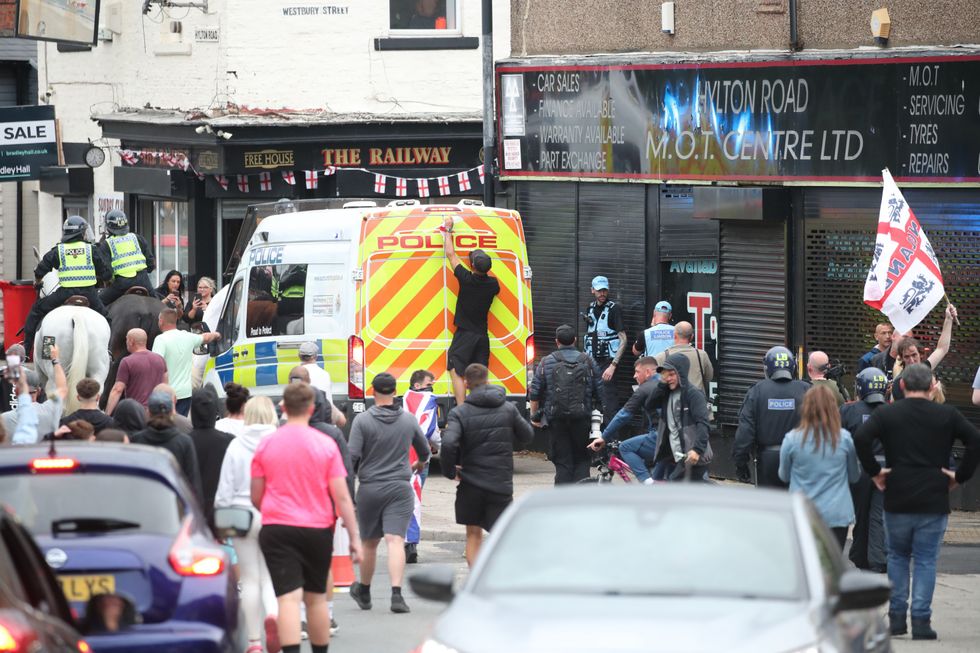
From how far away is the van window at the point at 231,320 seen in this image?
18.7 meters

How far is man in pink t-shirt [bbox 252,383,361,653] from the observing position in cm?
996

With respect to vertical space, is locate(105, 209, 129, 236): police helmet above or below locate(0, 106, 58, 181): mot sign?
below

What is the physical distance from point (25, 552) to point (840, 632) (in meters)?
3.12

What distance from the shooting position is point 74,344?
1677 cm

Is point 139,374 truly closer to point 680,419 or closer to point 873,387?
point 680,419

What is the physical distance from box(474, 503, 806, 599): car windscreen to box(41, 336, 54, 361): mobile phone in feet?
31.3

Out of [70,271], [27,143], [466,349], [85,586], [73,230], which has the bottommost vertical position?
[85,586]

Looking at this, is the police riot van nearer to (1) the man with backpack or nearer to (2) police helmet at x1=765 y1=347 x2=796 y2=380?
(1) the man with backpack

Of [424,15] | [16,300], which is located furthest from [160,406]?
[424,15]

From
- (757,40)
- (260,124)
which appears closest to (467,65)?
(260,124)

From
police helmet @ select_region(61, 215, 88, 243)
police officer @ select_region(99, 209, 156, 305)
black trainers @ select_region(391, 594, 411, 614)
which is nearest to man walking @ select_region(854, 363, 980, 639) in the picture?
black trainers @ select_region(391, 594, 411, 614)

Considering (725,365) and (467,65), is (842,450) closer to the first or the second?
(725,365)

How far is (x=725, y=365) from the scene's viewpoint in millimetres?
19188

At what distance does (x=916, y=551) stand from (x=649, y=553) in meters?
4.83
